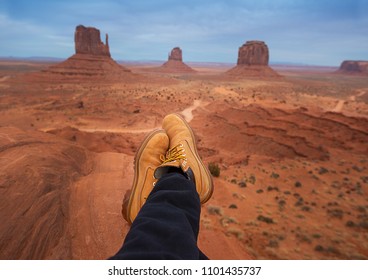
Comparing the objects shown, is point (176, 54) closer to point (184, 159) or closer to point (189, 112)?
point (189, 112)

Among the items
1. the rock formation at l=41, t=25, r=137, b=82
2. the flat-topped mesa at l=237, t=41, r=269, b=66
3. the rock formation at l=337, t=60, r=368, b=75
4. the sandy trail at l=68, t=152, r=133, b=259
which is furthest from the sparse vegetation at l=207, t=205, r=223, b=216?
the rock formation at l=337, t=60, r=368, b=75

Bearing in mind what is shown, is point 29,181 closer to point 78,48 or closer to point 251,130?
point 251,130

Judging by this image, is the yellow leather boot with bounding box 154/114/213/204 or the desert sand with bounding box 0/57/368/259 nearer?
the yellow leather boot with bounding box 154/114/213/204

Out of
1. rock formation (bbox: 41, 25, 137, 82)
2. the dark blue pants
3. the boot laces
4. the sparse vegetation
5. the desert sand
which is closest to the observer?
the dark blue pants

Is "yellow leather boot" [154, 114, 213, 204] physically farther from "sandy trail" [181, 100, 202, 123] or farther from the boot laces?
"sandy trail" [181, 100, 202, 123]

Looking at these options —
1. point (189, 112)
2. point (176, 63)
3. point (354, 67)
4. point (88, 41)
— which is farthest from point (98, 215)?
point (354, 67)

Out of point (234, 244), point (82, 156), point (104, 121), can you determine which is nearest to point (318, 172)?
point (234, 244)
